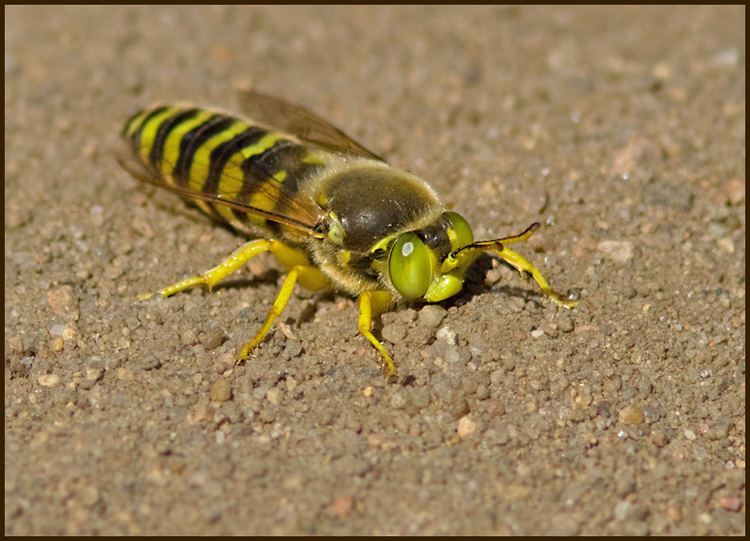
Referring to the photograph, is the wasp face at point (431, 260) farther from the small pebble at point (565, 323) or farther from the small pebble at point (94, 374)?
the small pebble at point (94, 374)

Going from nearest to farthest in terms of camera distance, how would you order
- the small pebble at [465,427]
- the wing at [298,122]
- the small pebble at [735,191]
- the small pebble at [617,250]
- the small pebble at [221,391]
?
the small pebble at [465,427] → the small pebble at [221,391] → the small pebble at [617,250] → the wing at [298,122] → the small pebble at [735,191]

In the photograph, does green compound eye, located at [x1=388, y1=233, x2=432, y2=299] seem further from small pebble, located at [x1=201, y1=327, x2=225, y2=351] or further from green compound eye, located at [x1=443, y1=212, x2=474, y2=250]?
small pebble, located at [x1=201, y1=327, x2=225, y2=351]

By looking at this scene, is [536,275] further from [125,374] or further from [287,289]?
[125,374]

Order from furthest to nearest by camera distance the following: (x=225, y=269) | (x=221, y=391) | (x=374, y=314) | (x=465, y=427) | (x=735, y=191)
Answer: (x=735, y=191) < (x=225, y=269) < (x=374, y=314) < (x=221, y=391) < (x=465, y=427)

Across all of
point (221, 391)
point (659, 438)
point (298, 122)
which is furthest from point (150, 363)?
point (659, 438)

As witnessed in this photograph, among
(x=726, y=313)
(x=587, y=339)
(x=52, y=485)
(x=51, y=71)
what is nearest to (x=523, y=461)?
(x=587, y=339)

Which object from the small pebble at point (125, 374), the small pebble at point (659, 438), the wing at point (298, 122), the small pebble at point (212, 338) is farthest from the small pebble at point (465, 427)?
the wing at point (298, 122)
